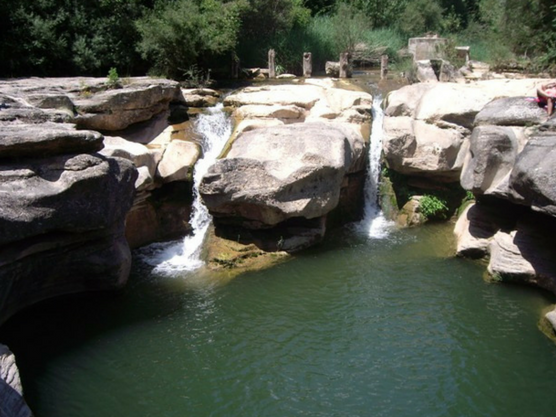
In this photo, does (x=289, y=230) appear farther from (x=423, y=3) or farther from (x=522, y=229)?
(x=423, y=3)

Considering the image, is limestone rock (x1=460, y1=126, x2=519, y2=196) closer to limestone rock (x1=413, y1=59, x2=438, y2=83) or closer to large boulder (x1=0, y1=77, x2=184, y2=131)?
limestone rock (x1=413, y1=59, x2=438, y2=83)

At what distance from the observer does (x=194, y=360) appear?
10.1m

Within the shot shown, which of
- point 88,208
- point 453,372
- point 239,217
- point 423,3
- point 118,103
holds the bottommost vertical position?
point 453,372

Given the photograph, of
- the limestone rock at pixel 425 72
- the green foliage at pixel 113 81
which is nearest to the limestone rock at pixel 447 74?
the limestone rock at pixel 425 72

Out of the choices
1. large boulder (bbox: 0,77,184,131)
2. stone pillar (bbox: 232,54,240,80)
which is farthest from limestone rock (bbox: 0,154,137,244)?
stone pillar (bbox: 232,54,240,80)

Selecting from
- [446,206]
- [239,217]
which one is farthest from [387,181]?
[239,217]

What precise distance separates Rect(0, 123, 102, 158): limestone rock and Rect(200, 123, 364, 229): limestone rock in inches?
129

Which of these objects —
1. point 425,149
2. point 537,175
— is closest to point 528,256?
point 537,175

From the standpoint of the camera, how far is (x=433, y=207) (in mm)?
15750

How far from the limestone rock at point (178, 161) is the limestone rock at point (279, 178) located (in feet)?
4.83

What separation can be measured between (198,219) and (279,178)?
9.60 feet

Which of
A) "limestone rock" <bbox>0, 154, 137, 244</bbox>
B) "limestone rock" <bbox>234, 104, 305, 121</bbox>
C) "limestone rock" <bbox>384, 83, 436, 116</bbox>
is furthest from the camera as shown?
"limestone rock" <bbox>234, 104, 305, 121</bbox>

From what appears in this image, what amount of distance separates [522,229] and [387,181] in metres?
4.76

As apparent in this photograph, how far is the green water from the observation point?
9055mm
